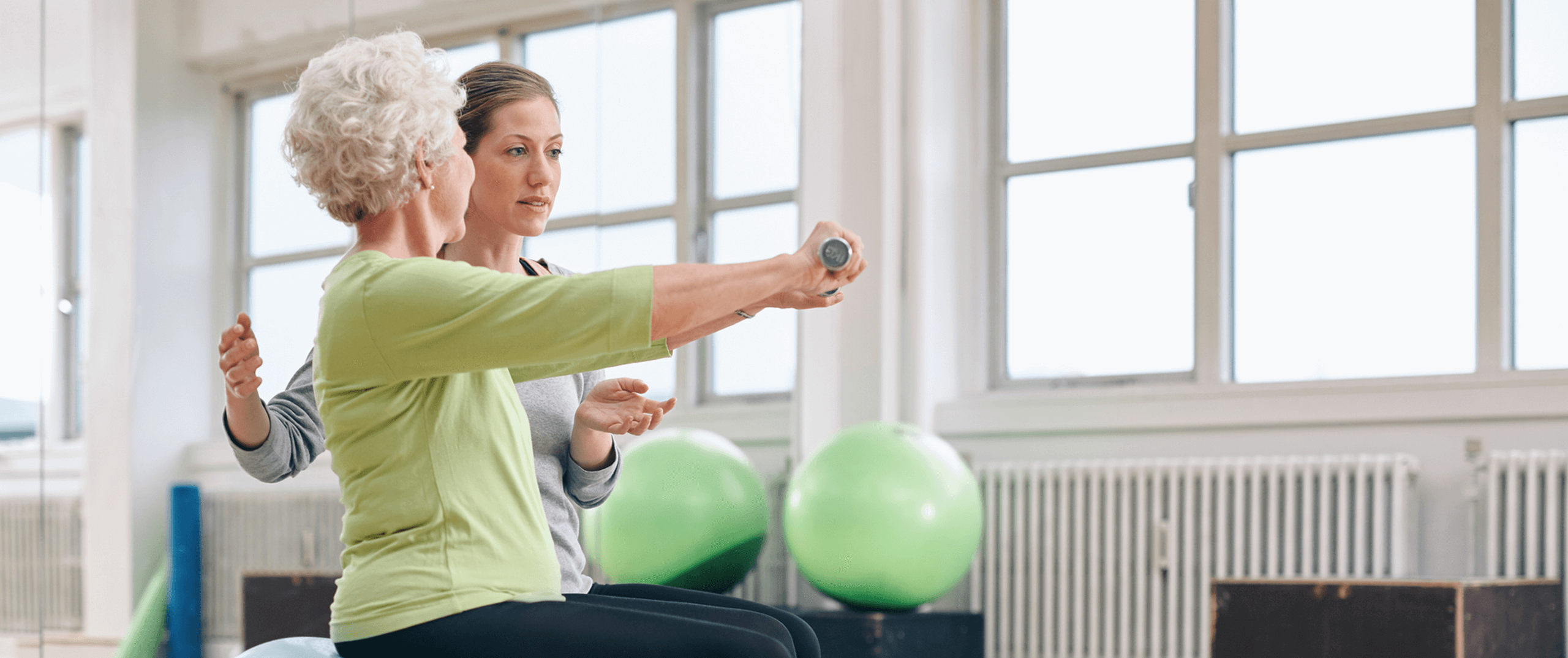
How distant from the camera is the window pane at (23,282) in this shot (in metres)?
2.19

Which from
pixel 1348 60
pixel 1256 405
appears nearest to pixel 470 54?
pixel 1256 405

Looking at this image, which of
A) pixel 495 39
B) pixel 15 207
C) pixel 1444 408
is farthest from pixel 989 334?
pixel 15 207

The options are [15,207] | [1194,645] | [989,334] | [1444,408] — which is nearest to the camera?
[15,207]

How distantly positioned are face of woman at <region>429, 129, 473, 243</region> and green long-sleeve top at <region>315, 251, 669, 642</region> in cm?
11

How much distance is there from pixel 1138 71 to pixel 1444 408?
144 cm

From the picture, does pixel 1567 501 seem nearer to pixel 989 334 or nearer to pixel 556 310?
pixel 989 334

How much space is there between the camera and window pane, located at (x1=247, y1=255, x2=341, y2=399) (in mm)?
2322

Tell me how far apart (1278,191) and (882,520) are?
172cm

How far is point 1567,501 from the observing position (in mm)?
3105

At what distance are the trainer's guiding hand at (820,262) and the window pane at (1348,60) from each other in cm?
324

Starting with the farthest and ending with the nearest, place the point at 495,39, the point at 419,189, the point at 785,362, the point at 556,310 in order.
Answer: the point at 785,362, the point at 495,39, the point at 419,189, the point at 556,310

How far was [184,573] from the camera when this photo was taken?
7.94ft

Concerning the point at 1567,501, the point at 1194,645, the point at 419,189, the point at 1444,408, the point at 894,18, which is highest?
the point at 894,18

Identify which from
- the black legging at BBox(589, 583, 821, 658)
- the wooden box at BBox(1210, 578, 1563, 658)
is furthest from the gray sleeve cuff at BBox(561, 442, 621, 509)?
the wooden box at BBox(1210, 578, 1563, 658)
